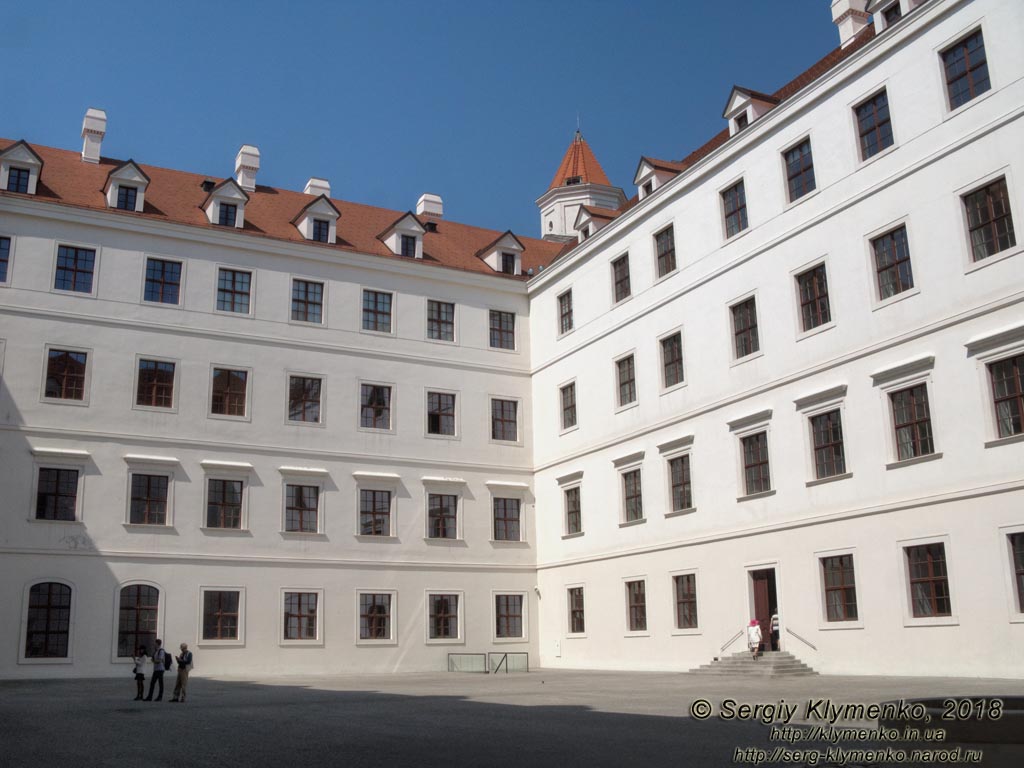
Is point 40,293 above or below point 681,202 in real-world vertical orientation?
below

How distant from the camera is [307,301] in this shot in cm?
3622

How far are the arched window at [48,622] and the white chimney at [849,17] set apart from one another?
29093 mm

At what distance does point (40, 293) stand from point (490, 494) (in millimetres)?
16557

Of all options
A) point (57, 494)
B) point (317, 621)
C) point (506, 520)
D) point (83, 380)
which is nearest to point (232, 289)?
point (83, 380)

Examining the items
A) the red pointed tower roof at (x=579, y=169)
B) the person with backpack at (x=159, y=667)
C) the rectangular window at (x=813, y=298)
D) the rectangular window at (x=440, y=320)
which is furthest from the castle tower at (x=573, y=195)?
the person with backpack at (x=159, y=667)

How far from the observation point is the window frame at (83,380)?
31375 millimetres

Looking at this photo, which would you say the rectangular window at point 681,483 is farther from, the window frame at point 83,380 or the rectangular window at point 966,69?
the window frame at point 83,380

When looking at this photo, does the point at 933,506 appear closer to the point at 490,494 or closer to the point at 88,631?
the point at 490,494

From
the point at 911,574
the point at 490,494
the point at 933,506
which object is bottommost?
the point at 911,574

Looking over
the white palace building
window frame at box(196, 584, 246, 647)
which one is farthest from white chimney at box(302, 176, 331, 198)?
window frame at box(196, 584, 246, 647)

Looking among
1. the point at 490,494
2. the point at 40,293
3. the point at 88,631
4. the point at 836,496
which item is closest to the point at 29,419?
the point at 40,293

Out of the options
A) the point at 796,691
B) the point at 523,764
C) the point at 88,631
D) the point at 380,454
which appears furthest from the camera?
the point at 380,454

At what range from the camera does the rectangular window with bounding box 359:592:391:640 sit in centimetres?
3431

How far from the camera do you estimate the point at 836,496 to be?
2505 centimetres
